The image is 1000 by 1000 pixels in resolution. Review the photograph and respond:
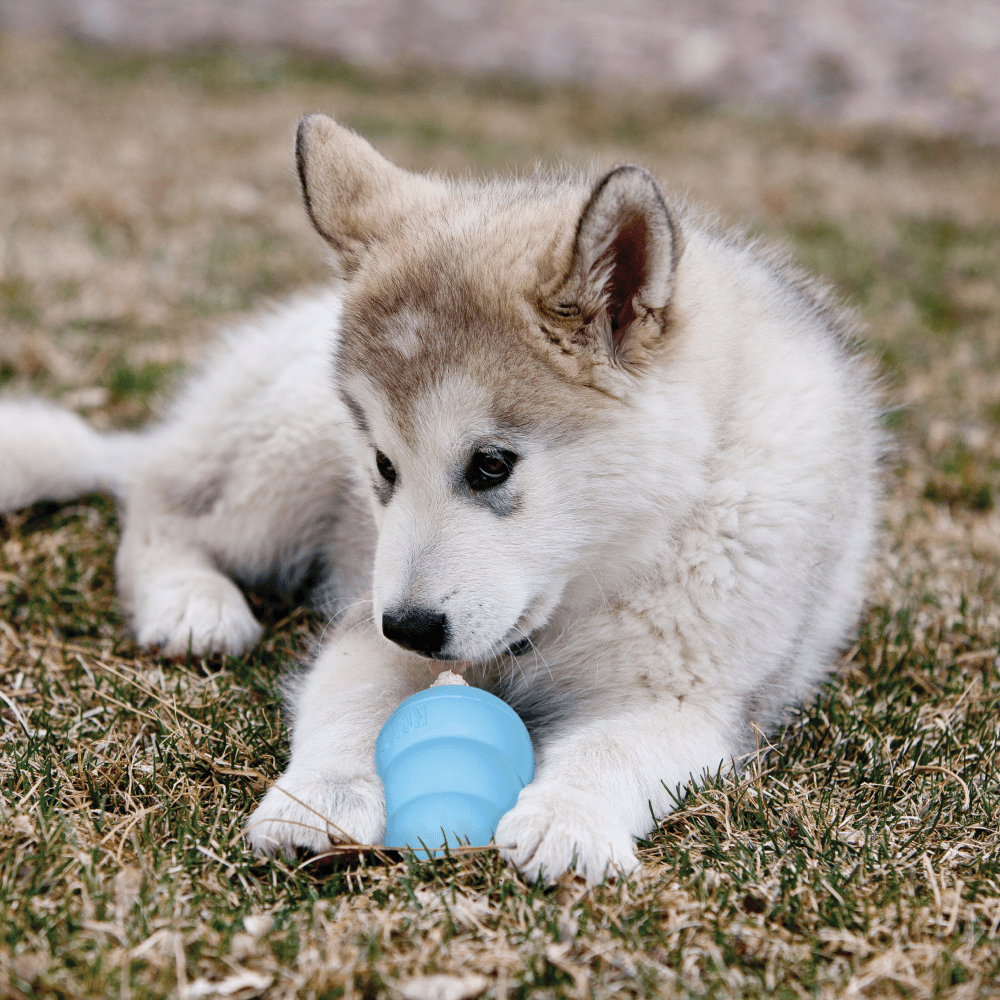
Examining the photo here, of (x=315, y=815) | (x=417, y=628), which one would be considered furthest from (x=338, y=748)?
(x=417, y=628)

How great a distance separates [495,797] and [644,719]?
44 centimetres

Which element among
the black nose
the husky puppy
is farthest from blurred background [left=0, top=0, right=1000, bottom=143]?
the black nose

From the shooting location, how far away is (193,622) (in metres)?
3.06

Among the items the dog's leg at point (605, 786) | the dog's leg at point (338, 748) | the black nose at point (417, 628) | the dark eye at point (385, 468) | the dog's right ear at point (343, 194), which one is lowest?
the dog's leg at point (338, 748)

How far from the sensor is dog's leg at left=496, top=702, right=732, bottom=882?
2053mm

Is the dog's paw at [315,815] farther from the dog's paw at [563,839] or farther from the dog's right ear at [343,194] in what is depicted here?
the dog's right ear at [343,194]

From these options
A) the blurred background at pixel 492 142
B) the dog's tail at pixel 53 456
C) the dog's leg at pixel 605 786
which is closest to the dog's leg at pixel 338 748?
the dog's leg at pixel 605 786

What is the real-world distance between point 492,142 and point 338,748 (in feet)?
27.6

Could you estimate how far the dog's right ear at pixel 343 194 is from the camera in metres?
2.71

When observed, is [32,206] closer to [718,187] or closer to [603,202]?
[718,187]

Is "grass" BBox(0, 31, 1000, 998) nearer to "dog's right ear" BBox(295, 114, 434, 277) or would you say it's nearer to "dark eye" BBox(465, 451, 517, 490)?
"dark eye" BBox(465, 451, 517, 490)

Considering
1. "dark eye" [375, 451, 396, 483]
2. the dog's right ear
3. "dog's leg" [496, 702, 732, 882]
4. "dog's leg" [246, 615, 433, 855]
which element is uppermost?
the dog's right ear

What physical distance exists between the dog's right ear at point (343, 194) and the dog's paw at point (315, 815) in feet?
4.37

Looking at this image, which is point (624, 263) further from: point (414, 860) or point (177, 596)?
point (177, 596)
